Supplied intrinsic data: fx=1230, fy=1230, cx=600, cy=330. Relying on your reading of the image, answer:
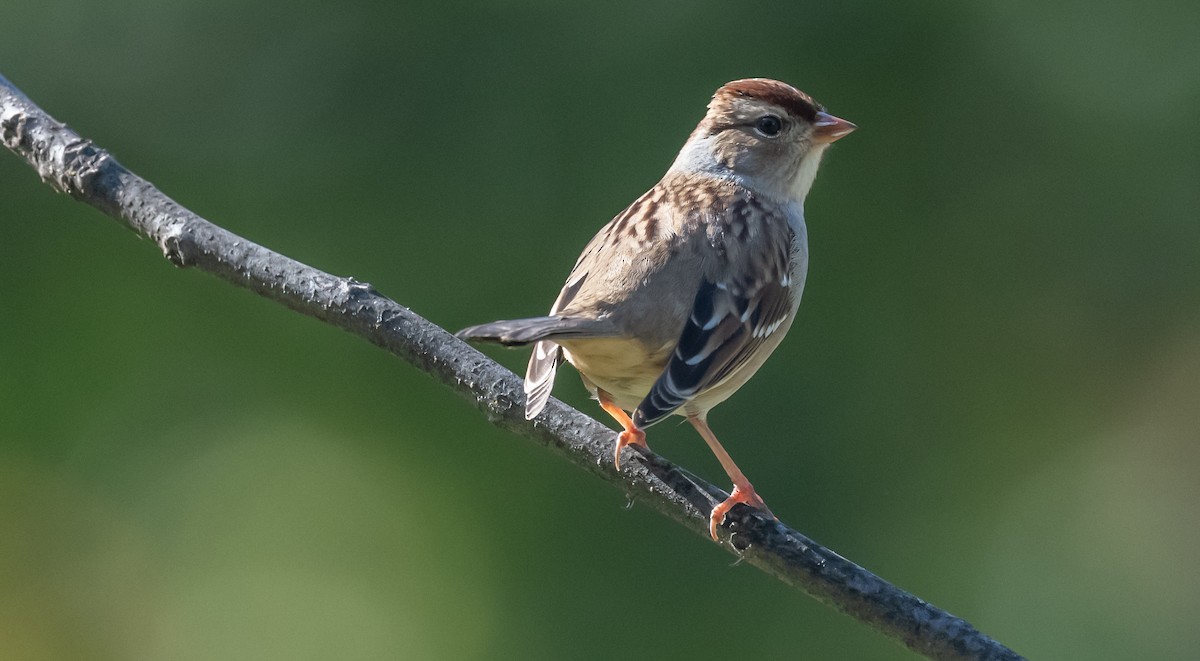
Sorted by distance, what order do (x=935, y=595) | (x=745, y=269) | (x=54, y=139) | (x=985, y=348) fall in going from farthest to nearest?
(x=985, y=348), (x=935, y=595), (x=745, y=269), (x=54, y=139)

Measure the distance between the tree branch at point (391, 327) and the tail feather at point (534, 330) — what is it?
11 centimetres

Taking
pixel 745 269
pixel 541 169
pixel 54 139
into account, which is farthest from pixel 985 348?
pixel 54 139

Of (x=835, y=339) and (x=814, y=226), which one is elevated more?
(x=814, y=226)

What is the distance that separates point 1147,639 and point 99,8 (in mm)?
6536

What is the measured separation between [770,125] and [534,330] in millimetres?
1713

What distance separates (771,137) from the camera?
4.11m

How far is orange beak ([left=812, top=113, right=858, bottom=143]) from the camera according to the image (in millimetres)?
4082

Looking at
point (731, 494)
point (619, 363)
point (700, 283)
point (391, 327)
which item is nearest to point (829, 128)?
point (700, 283)

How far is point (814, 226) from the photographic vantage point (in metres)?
6.24

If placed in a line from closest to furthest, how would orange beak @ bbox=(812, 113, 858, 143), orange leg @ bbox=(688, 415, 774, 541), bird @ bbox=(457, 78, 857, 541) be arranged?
orange leg @ bbox=(688, 415, 774, 541) < bird @ bbox=(457, 78, 857, 541) < orange beak @ bbox=(812, 113, 858, 143)

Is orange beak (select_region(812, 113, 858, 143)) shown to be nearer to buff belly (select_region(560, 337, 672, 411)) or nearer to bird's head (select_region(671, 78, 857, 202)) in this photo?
bird's head (select_region(671, 78, 857, 202))

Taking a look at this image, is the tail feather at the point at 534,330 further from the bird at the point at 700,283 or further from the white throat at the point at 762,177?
the white throat at the point at 762,177

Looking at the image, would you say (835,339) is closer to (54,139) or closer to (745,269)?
(745,269)

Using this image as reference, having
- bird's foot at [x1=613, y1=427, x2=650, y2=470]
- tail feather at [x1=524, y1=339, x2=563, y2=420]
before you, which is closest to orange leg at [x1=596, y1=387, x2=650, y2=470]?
bird's foot at [x1=613, y1=427, x2=650, y2=470]
